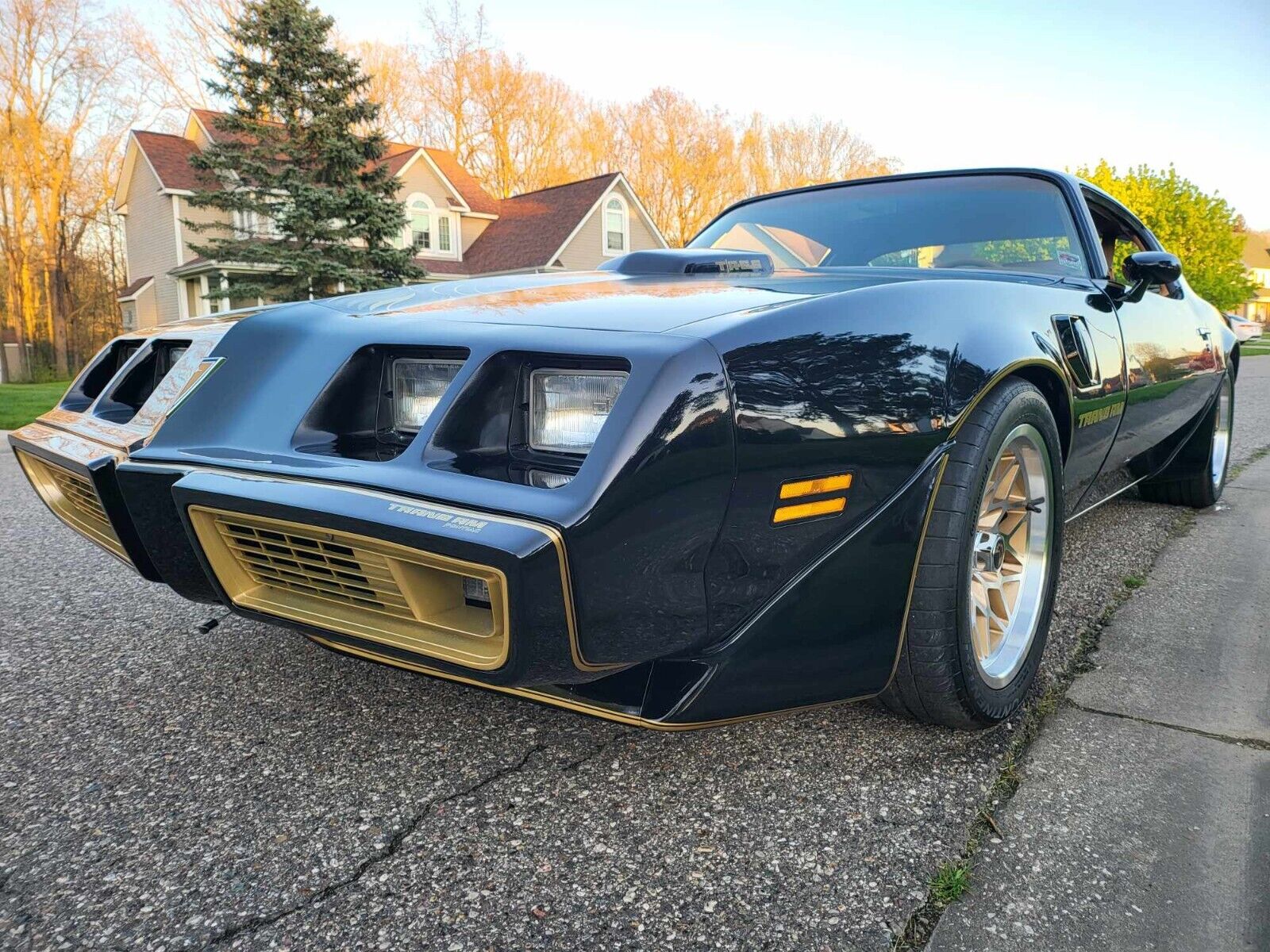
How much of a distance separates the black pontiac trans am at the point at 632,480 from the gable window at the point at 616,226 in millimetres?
23062

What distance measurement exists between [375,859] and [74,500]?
4.23 ft

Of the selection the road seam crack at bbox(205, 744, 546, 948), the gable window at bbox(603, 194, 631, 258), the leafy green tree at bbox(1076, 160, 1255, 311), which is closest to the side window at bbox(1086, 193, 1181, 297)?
the road seam crack at bbox(205, 744, 546, 948)

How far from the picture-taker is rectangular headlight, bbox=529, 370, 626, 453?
1.52m

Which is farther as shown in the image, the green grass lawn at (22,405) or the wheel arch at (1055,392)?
the green grass lawn at (22,405)

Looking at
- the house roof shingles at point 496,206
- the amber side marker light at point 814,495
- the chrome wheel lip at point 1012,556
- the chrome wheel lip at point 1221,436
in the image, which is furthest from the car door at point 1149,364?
the house roof shingles at point 496,206

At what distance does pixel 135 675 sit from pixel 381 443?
1189 mm

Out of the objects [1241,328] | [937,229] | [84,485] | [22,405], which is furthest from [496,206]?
[84,485]

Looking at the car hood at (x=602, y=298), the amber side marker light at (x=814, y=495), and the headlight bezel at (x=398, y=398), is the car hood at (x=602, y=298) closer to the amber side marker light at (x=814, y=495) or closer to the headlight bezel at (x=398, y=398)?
the headlight bezel at (x=398, y=398)

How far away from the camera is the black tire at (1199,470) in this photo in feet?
13.6

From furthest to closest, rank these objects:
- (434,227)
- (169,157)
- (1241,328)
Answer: (434,227) < (169,157) < (1241,328)

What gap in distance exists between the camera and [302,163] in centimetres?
1755

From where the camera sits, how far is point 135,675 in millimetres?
2412

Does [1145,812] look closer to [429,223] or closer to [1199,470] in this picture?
[1199,470]

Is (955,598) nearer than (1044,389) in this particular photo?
Yes
